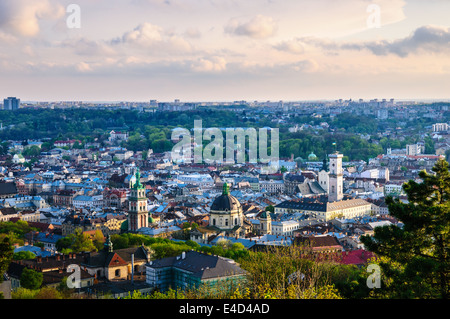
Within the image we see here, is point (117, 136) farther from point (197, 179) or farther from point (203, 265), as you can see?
point (203, 265)

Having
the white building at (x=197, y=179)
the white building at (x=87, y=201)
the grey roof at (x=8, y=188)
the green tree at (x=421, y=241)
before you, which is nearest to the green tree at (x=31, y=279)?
the green tree at (x=421, y=241)

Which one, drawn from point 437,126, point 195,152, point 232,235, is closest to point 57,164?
point 195,152

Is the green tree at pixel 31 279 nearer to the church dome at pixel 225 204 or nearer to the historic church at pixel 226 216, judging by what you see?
the historic church at pixel 226 216

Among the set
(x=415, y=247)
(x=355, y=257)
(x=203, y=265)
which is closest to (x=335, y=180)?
(x=355, y=257)

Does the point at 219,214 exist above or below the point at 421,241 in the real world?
below
